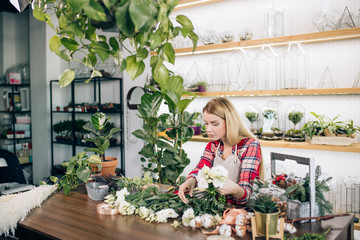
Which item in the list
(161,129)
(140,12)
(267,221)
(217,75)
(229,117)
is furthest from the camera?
(217,75)

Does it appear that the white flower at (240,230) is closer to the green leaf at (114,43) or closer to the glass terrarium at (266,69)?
the green leaf at (114,43)

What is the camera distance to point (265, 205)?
4.13 feet

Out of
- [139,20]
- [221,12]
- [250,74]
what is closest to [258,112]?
[250,74]

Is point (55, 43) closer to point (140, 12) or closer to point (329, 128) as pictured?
point (140, 12)

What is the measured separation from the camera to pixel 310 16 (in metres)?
2.99

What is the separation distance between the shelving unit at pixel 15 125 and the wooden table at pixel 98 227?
14.8 ft

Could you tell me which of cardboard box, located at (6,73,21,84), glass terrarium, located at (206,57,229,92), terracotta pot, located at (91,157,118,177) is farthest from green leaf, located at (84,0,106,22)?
cardboard box, located at (6,73,21,84)

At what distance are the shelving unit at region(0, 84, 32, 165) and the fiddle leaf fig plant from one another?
5.12 metres

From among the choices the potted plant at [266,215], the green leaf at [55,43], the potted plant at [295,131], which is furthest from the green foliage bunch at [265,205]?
the potted plant at [295,131]

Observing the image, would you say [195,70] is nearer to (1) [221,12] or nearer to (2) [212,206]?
(1) [221,12]

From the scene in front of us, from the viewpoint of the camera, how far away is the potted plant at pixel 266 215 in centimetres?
122

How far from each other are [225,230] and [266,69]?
2.19 meters

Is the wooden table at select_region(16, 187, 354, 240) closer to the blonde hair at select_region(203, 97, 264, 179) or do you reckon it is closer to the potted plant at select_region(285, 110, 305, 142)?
the blonde hair at select_region(203, 97, 264, 179)

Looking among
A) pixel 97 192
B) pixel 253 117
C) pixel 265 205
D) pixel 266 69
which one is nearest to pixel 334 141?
pixel 253 117
